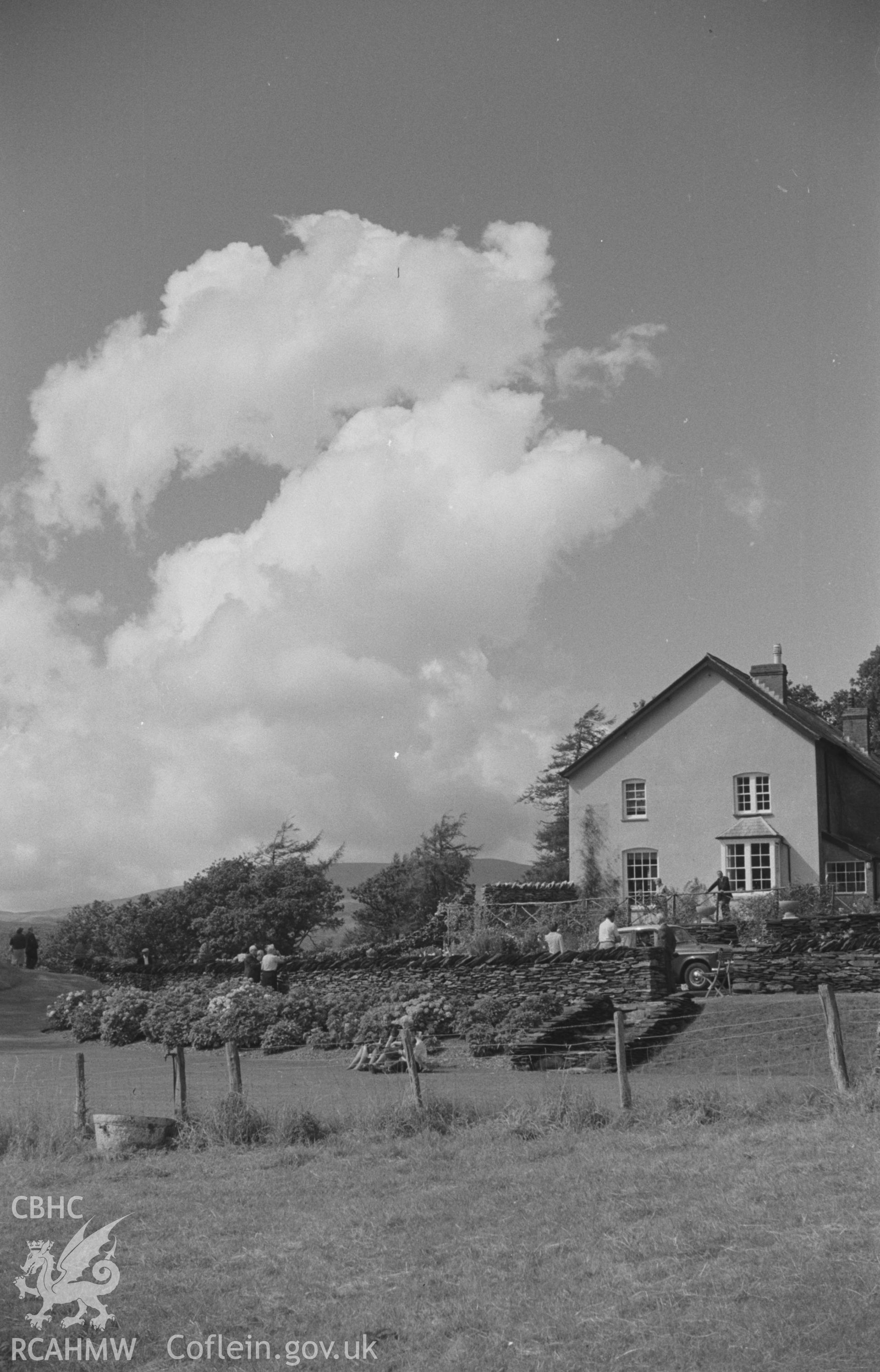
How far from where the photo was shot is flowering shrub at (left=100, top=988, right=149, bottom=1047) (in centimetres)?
2656

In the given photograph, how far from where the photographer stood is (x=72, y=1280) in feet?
27.7

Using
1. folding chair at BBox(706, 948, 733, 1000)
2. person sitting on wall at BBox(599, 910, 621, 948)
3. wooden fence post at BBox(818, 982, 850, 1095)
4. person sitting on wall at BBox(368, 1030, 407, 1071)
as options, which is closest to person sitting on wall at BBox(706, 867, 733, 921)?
person sitting on wall at BBox(599, 910, 621, 948)

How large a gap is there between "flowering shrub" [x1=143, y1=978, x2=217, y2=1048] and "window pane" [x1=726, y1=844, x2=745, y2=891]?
19601mm

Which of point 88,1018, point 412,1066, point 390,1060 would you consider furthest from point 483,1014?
point 412,1066

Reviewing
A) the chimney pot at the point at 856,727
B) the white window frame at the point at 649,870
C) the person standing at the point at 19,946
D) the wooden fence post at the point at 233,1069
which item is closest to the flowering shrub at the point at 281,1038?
the wooden fence post at the point at 233,1069

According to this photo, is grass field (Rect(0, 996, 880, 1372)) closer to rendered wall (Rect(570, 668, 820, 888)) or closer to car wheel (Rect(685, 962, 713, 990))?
car wheel (Rect(685, 962, 713, 990))

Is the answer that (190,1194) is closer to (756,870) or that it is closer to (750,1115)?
(750,1115)

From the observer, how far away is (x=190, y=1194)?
10.9m

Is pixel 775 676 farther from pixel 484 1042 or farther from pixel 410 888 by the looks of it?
pixel 484 1042

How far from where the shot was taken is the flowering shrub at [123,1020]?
26.6 meters

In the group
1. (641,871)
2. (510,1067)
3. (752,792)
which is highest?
(752,792)

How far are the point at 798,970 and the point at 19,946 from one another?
990 inches

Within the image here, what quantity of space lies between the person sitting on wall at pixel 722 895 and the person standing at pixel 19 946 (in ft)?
68.1

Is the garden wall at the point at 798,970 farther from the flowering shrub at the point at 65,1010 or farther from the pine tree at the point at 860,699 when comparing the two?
the pine tree at the point at 860,699
